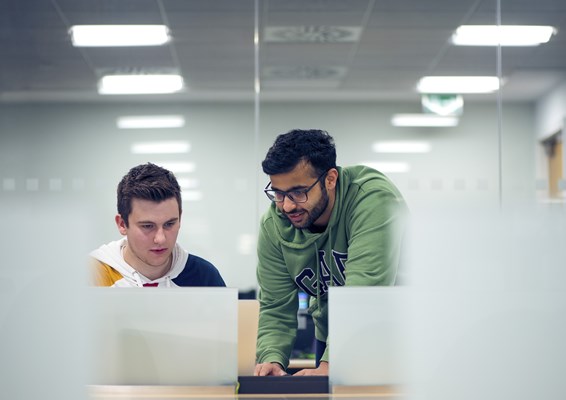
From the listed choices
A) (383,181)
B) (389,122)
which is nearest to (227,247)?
(389,122)

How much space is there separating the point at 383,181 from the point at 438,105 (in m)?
1.48

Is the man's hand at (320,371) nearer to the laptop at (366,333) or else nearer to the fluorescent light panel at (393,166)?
the laptop at (366,333)

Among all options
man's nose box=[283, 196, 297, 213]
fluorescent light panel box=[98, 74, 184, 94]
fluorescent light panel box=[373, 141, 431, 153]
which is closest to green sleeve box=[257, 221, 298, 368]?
man's nose box=[283, 196, 297, 213]

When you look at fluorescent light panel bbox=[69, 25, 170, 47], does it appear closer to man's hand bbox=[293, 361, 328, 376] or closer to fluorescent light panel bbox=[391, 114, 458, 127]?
fluorescent light panel bbox=[391, 114, 458, 127]

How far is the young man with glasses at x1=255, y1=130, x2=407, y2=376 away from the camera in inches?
86.8

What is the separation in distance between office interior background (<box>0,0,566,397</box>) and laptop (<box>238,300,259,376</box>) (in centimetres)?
140

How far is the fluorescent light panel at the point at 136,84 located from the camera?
3.74 meters

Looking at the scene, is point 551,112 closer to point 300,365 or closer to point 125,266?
point 300,365

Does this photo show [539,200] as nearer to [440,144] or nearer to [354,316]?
[440,144]

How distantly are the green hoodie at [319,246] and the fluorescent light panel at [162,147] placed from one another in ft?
4.58

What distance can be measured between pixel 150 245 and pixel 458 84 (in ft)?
6.90

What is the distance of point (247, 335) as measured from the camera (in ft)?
6.53

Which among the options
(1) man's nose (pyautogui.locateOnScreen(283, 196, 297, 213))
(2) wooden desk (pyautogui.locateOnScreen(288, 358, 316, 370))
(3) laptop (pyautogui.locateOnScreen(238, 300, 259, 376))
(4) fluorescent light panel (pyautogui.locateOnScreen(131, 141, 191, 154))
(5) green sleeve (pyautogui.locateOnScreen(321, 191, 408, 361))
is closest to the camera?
(3) laptop (pyautogui.locateOnScreen(238, 300, 259, 376))

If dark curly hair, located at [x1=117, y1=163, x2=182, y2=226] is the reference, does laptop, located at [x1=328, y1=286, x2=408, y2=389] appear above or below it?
below
